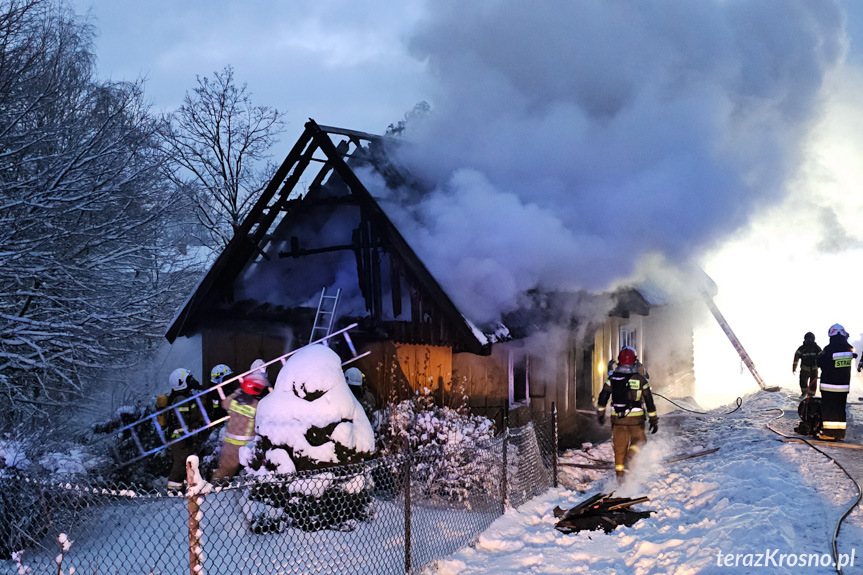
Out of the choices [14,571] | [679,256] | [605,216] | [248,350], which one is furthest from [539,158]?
[14,571]

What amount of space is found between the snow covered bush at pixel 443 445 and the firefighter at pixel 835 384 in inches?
201

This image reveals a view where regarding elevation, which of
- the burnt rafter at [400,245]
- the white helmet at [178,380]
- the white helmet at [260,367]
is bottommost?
the white helmet at [178,380]

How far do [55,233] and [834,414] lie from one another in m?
12.2

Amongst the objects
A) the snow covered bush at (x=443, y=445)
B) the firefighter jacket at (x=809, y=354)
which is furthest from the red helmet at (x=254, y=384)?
the firefighter jacket at (x=809, y=354)

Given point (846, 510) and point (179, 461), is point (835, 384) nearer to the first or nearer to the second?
point (846, 510)

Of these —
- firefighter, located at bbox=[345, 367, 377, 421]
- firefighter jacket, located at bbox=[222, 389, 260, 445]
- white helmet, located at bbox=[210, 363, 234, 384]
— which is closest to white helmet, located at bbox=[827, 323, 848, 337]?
firefighter, located at bbox=[345, 367, 377, 421]

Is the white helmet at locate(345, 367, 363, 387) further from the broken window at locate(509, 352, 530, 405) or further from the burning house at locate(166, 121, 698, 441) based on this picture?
the broken window at locate(509, 352, 530, 405)

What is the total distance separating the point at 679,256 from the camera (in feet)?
43.9

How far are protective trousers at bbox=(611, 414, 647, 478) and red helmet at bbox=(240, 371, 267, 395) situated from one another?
15.2 feet

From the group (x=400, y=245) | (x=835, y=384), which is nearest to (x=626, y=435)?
(x=835, y=384)

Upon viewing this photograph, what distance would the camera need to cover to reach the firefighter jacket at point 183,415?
870cm

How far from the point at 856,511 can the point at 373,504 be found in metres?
4.67

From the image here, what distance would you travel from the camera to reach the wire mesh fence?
18.2 ft

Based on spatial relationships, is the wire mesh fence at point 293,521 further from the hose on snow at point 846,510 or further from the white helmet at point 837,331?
the white helmet at point 837,331
